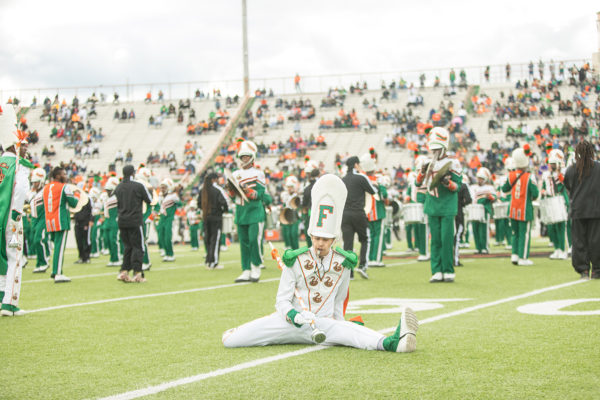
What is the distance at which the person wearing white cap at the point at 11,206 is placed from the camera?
284 inches

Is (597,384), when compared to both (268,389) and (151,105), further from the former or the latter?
(151,105)

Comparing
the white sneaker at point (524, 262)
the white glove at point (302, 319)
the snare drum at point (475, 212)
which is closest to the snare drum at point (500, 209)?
the snare drum at point (475, 212)

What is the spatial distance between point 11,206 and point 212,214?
8.06 metres

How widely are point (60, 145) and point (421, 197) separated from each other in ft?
121

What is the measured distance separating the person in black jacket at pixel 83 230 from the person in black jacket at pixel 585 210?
11.6m

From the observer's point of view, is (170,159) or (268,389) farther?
(170,159)

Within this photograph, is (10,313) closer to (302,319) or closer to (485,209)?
(302,319)

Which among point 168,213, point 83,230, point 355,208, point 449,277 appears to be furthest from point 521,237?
point 83,230

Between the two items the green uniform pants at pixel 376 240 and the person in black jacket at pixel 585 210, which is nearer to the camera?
the person in black jacket at pixel 585 210

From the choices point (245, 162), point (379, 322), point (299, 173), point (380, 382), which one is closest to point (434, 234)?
point (245, 162)

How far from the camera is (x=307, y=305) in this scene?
542cm

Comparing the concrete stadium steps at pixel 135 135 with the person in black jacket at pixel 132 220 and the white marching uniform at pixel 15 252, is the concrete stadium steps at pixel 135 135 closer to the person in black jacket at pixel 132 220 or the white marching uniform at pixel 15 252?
the person in black jacket at pixel 132 220

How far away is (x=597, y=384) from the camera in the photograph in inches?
155

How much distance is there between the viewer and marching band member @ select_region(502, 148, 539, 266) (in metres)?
13.2
